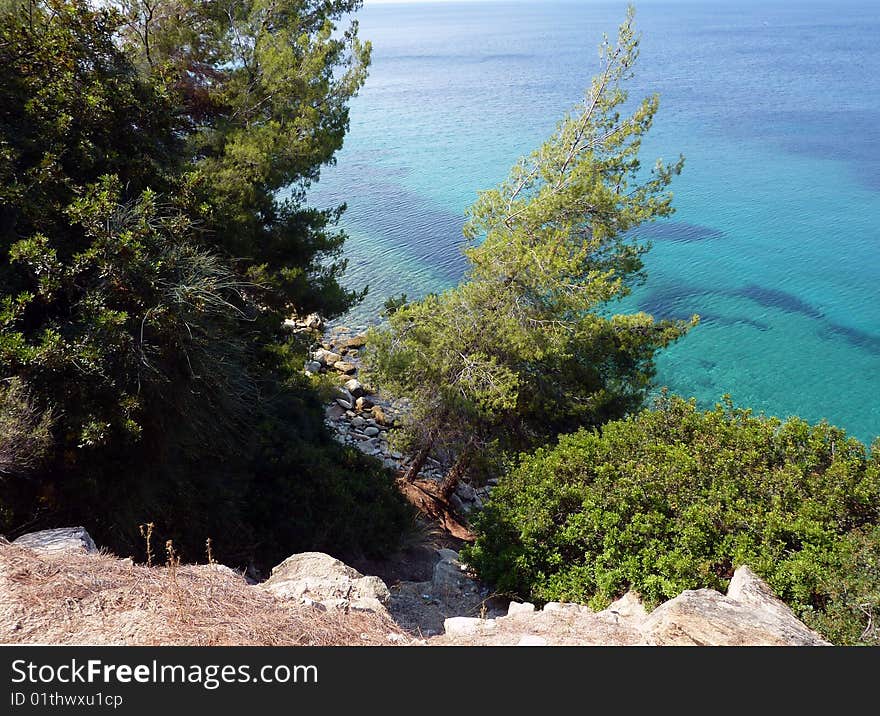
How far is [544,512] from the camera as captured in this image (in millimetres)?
9797

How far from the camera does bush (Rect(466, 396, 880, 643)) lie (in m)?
7.58

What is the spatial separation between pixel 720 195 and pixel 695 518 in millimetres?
35134

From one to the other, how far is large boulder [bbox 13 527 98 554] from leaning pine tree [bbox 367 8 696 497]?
725cm

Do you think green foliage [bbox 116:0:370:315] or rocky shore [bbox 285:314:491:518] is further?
rocky shore [bbox 285:314:491:518]

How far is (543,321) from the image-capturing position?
1295 centimetres

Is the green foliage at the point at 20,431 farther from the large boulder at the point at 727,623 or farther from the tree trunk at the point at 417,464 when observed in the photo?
the tree trunk at the point at 417,464

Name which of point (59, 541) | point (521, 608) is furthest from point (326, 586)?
point (59, 541)

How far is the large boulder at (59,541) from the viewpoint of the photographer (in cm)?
690

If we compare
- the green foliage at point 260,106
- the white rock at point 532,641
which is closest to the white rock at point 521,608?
the white rock at point 532,641

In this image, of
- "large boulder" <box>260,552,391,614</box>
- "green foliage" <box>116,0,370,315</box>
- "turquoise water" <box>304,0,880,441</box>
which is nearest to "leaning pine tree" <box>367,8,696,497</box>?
"green foliage" <box>116,0,370,315</box>

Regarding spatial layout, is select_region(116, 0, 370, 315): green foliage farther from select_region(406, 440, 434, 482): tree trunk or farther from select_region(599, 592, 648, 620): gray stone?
select_region(599, 592, 648, 620): gray stone

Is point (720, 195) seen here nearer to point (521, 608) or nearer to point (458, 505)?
point (458, 505)
